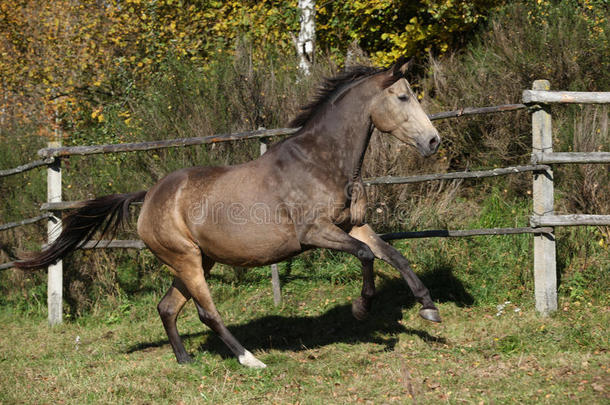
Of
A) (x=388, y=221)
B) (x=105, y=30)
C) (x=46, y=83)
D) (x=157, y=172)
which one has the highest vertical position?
(x=105, y=30)

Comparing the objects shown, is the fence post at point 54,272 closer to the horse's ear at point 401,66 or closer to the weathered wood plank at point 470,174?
the weathered wood plank at point 470,174

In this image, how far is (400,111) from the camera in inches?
191

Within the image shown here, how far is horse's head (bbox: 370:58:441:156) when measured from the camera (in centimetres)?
480

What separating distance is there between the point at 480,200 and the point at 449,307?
2.68 m

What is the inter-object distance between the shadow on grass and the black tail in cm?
117

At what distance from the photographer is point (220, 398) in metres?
4.36

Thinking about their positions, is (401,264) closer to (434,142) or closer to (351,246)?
(351,246)

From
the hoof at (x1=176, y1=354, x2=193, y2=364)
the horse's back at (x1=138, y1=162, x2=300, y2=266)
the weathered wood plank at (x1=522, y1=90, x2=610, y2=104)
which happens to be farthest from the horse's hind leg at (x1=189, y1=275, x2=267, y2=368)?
the weathered wood plank at (x1=522, y1=90, x2=610, y2=104)

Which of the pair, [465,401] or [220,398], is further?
[220,398]

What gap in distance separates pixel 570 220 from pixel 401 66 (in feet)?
7.00

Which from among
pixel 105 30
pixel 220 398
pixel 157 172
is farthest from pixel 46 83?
pixel 220 398

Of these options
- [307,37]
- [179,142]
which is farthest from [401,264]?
[307,37]

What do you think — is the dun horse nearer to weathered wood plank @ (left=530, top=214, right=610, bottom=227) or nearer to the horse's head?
the horse's head

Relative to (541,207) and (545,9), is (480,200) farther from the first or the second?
(545,9)
